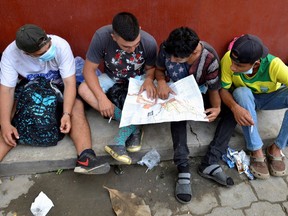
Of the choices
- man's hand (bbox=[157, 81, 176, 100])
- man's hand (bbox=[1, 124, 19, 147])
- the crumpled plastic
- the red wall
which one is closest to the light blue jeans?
man's hand (bbox=[157, 81, 176, 100])

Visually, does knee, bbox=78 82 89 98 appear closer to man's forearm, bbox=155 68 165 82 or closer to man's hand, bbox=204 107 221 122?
man's forearm, bbox=155 68 165 82

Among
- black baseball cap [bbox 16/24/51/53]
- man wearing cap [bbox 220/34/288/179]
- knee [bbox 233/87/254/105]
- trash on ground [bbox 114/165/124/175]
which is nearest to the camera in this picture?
black baseball cap [bbox 16/24/51/53]

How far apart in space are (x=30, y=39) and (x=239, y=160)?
1.97m

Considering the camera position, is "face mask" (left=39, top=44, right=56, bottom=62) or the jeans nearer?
"face mask" (left=39, top=44, right=56, bottom=62)

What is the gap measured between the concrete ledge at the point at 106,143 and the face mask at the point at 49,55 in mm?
669

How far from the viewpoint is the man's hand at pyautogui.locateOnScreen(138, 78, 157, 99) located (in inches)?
91.8

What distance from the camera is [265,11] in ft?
9.34

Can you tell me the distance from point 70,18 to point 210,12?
1.35 m

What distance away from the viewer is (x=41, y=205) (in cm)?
214

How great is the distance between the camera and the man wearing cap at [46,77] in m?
2.13

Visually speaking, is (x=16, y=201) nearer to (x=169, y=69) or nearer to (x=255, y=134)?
(x=169, y=69)

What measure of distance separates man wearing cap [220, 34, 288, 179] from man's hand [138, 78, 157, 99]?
574mm

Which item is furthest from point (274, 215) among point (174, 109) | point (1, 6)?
point (1, 6)

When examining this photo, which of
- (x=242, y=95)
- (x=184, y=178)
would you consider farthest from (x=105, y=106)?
(x=242, y=95)
